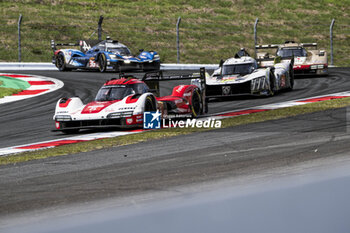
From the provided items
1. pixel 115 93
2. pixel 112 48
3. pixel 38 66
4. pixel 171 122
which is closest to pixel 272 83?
pixel 171 122

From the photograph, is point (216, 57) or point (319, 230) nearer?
point (319, 230)

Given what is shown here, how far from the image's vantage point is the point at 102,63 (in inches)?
913

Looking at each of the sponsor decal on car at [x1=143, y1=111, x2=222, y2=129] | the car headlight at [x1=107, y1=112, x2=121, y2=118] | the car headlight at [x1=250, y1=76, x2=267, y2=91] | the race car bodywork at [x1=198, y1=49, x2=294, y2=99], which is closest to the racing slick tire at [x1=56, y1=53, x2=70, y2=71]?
the race car bodywork at [x1=198, y1=49, x2=294, y2=99]

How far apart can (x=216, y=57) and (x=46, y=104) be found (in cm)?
1999

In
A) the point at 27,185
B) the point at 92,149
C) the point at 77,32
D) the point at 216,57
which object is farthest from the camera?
the point at 77,32

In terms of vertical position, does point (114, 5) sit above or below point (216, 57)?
above

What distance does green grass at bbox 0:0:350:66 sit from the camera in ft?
114

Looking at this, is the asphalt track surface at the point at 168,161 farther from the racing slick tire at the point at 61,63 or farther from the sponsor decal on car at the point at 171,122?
the racing slick tire at the point at 61,63

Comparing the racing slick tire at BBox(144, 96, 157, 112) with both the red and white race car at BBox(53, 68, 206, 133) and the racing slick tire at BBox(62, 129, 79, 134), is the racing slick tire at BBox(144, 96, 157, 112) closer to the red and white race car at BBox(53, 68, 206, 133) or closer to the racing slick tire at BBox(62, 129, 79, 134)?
the red and white race car at BBox(53, 68, 206, 133)

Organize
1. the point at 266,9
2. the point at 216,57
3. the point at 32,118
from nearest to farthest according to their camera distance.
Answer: the point at 32,118, the point at 216,57, the point at 266,9

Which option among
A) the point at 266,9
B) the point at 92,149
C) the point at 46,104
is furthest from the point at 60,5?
the point at 92,149

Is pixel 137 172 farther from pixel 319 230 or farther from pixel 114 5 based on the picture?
pixel 114 5

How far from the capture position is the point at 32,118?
13.6m

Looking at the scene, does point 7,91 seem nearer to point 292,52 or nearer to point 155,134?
point 155,134
